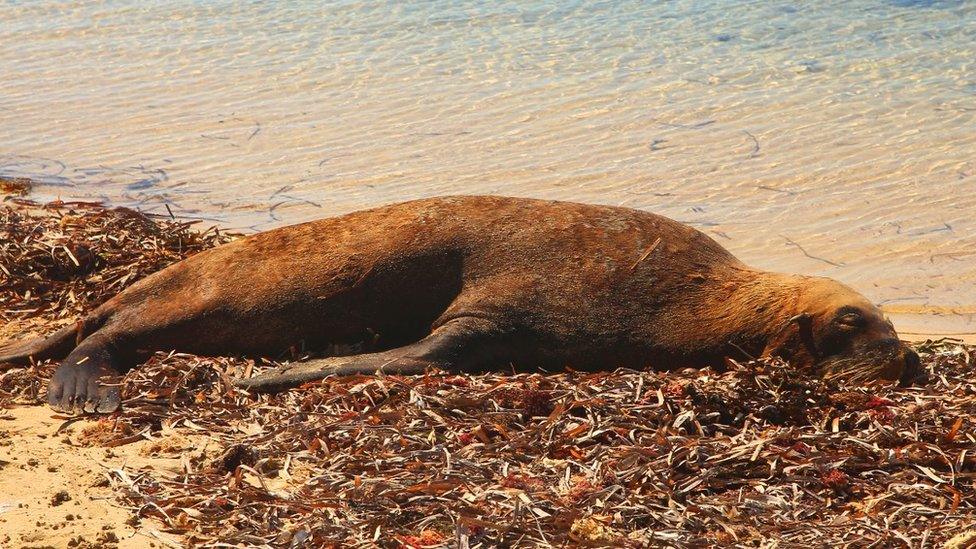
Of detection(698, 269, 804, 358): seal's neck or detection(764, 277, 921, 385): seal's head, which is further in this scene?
detection(698, 269, 804, 358): seal's neck

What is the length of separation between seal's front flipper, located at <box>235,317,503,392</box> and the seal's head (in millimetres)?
1405

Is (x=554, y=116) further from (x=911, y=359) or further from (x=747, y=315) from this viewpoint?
(x=911, y=359)

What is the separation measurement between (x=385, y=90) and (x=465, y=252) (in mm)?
7720

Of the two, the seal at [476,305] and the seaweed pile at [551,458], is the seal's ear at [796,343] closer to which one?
the seal at [476,305]

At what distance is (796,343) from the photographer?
6.07 m

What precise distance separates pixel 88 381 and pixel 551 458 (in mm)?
2371

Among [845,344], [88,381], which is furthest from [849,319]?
[88,381]

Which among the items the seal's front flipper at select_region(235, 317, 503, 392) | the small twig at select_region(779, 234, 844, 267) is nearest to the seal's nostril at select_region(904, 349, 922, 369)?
the seal's front flipper at select_region(235, 317, 503, 392)

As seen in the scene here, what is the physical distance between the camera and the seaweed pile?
4238mm

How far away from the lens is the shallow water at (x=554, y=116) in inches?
390

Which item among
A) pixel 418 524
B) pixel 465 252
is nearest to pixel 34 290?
pixel 465 252

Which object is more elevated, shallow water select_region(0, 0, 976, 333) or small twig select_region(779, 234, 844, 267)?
shallow water select_region(0, 0, 976, 333)

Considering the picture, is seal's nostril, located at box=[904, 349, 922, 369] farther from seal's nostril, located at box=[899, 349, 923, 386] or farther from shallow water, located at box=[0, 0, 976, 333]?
shallow water, located at box=[0, 0, 976, 333]

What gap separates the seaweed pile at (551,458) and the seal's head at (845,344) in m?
0.20
